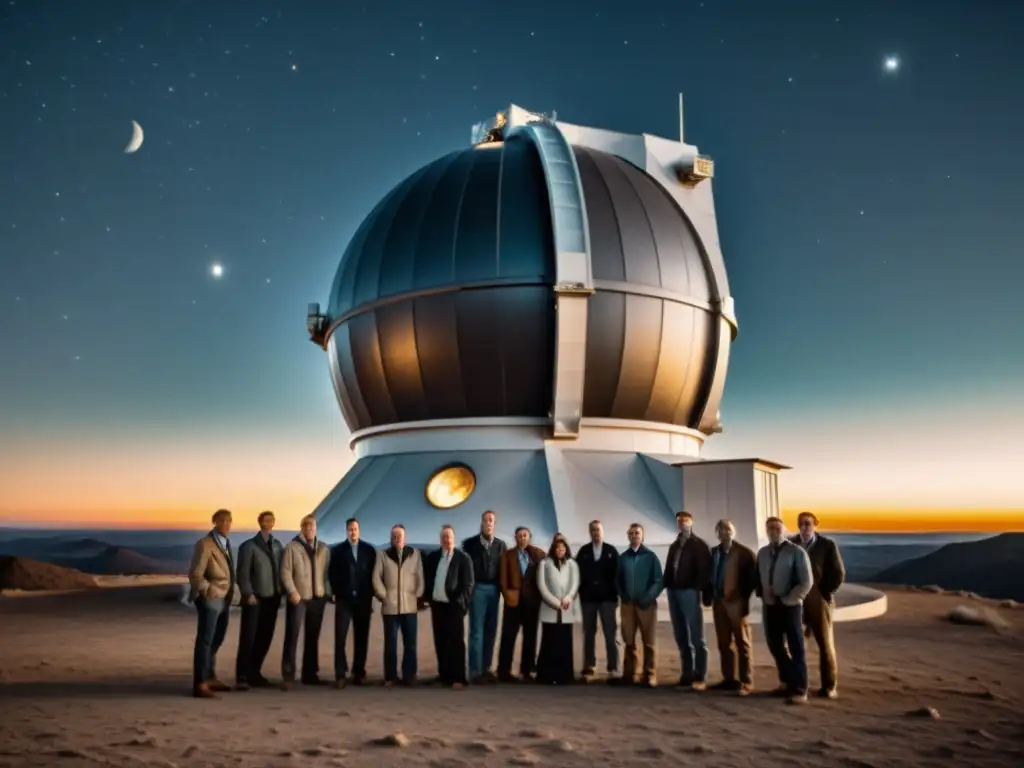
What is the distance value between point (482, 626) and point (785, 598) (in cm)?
336

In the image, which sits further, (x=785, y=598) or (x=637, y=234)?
(x=637, y=234)

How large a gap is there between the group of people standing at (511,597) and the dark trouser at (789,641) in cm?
1

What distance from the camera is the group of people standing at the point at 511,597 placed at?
8719 mm

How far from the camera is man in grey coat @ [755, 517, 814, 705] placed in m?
8.46

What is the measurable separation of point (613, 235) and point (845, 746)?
1380cm

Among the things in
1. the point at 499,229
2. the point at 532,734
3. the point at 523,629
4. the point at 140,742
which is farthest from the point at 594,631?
the point at 499,229

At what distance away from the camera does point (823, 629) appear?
860cm

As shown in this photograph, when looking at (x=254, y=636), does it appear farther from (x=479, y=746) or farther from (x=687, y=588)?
(x=687, y=588)

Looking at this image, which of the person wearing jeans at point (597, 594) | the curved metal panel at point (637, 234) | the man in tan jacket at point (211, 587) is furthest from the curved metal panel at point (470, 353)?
the man in tan jacket at point (211, 587)

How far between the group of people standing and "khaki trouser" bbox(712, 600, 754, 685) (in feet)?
0.05

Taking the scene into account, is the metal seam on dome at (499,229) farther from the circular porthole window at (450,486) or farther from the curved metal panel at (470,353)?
the circular porthole window at (450,486)

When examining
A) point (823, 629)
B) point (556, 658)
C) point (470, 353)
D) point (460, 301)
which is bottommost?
point (556, 658)

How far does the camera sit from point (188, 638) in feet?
43.1

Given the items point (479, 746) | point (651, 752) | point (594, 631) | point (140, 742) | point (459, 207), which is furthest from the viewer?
point (459, 207)
